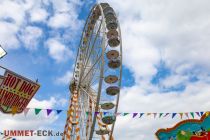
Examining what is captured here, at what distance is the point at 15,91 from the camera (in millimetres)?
15312

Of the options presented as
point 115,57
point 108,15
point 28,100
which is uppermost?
point 108,15

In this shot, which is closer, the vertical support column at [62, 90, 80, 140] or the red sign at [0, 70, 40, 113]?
the red sign at [0, 70, 40, 113]

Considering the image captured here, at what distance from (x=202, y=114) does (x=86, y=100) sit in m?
6.79

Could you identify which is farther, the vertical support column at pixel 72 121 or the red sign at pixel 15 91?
the vertical support column at pixel 72 121

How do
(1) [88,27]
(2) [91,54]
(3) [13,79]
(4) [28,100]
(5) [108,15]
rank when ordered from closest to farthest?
(3) [13,79]
(4) [28,100]
(5) [108,15]
(2) [91,54]
(1) [88,27]

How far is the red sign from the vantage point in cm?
1459

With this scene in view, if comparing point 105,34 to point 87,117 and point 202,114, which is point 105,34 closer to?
point 87,117

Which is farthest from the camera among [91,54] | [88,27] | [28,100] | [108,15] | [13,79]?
[88,27]

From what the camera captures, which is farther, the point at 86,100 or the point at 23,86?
the point at 86,100

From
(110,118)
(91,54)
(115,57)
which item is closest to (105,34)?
(115,57)

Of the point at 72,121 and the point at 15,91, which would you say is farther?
the point at 72,121

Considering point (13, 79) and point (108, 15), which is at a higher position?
point (108, 15)

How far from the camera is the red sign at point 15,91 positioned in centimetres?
1459

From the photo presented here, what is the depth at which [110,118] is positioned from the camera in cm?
2027
